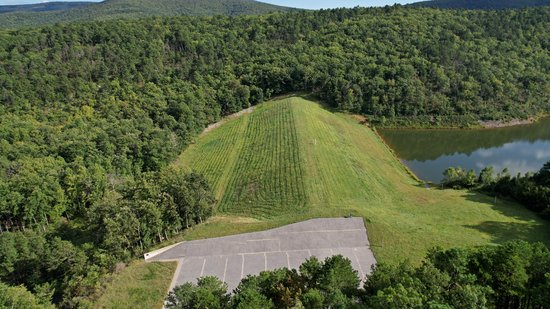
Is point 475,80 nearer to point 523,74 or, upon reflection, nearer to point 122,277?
point 523,74

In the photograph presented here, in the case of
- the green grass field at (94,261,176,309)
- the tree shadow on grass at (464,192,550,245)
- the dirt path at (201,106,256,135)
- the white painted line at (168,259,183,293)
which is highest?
the tree shadow on grass at (464,192,550,245)

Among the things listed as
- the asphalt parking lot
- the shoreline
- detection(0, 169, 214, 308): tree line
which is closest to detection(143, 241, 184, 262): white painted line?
the asphalt parking lot

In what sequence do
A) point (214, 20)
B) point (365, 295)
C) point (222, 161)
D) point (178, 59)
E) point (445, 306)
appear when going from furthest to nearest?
1. point (214, 20)
2. point (178, 59)
3. point (222, 161)
4. point (365, 295)
5. point (445, 306)

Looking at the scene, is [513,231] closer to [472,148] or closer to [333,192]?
[333,192]

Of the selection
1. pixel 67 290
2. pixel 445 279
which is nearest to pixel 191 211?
pixel 67 290

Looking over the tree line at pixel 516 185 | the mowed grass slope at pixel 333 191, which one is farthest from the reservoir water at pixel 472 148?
the mowed grass slope at pixel 333 191

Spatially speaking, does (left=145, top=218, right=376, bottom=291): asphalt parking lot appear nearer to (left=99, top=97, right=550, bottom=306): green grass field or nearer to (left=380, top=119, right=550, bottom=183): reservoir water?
(left=99, top=97, right=550, bottom=306): green grass field
